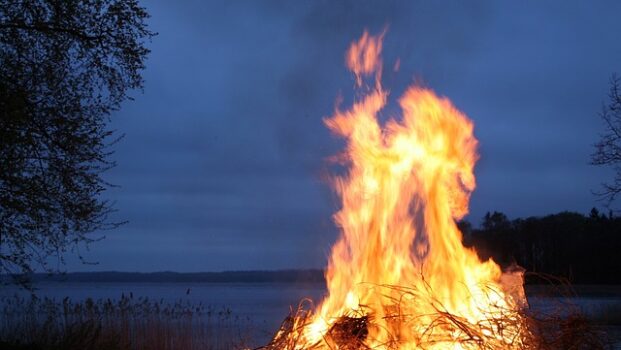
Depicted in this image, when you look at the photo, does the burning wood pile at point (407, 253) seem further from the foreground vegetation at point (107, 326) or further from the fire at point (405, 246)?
the foreground vegetation at point (107, 326)

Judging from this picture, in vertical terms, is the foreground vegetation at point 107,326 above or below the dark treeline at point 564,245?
below

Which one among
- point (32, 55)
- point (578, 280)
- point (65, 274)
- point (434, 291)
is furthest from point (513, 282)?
point (578, 280)

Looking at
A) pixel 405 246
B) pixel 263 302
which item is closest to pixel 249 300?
pixel 263 302

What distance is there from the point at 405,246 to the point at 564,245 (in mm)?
38109

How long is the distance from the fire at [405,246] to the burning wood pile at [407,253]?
12 mm

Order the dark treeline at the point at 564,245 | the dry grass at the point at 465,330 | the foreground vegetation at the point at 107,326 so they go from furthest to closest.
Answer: the dark treeline at the point at 564,245 < the foreground vegetation at the point at 107,326 < the dry grass at the point at 465,330

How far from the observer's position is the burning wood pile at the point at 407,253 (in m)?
6.95

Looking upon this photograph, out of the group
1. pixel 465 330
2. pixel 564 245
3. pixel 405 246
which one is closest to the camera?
pixel 465 330

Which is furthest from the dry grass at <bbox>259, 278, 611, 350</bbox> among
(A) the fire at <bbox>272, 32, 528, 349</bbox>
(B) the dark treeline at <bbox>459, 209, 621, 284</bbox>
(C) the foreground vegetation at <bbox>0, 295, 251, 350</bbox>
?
(B) the dark treeline at <bbox>459, 209, 621, 284</bbox>

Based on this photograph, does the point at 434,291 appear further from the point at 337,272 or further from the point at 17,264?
the point at 17,264

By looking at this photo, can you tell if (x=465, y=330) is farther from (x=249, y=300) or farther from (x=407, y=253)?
(x=249, y=300)

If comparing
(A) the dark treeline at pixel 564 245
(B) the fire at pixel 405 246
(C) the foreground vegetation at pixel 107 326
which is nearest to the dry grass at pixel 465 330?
(B) the fire at pixel 405 246

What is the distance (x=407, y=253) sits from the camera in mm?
8055

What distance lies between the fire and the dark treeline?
27.4 metres
